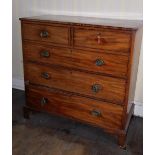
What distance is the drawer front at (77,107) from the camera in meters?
1.78

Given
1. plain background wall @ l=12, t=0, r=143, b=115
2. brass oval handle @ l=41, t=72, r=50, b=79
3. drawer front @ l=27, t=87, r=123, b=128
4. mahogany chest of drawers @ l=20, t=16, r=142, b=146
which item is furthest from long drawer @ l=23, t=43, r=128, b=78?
plain background wall @ l=12, t=0, r=143, b=115

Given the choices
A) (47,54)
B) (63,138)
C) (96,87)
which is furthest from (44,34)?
(63,138)

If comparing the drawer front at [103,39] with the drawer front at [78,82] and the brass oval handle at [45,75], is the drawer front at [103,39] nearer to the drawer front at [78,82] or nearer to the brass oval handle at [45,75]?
the drawer front at [78,82]

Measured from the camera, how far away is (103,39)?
161 centimetres

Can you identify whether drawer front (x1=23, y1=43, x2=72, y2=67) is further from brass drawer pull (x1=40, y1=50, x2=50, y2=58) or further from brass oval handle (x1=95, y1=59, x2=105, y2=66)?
brass oval handle (x1=95, y1=59, x2=105, y2=66)

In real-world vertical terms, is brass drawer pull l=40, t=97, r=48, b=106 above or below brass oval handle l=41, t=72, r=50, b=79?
below

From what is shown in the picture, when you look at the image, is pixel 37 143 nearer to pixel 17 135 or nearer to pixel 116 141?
pixel 17 135

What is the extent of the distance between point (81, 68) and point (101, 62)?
0.18m

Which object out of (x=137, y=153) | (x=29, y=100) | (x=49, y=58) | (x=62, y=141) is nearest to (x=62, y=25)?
(x=49, y=58)

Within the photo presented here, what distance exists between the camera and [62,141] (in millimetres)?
1893

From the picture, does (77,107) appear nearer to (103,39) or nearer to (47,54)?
(47,54)

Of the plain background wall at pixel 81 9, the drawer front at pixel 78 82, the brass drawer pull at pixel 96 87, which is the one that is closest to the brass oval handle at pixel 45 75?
the drawer front at pixel 78 82

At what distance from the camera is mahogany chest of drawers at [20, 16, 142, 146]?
161 cm

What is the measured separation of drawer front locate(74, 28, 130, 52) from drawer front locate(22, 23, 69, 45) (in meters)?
0.10
